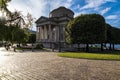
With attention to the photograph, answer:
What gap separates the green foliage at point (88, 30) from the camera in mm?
34156

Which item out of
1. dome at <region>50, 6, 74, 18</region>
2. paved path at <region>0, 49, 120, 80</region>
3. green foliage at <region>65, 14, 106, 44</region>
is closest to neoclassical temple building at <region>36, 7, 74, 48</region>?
dome at <region>50, 6, 74, 18</region>

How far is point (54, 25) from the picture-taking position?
64.0m

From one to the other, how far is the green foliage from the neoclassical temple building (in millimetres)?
18551

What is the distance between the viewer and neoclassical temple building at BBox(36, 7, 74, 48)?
58.2 metres

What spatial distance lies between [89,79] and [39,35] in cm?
6107

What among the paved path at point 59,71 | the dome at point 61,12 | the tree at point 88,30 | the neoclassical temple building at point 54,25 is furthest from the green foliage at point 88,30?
the dome at point 61,12

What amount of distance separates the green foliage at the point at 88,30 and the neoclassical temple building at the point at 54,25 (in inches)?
730

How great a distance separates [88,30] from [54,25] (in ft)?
103

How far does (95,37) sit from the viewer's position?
3397 centimetres

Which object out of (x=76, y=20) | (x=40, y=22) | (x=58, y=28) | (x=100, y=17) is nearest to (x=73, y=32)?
(x=76, y=20)

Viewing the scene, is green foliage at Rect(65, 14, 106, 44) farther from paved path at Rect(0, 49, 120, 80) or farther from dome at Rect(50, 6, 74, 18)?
dome at Rect(50, 6, 74, 18)

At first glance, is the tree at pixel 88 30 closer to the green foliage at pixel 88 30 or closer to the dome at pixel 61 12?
the green foliage at pixel 88 30

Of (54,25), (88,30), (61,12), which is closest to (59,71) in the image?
(88,30)

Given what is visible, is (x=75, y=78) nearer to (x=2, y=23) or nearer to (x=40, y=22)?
(x=2, y=23)
